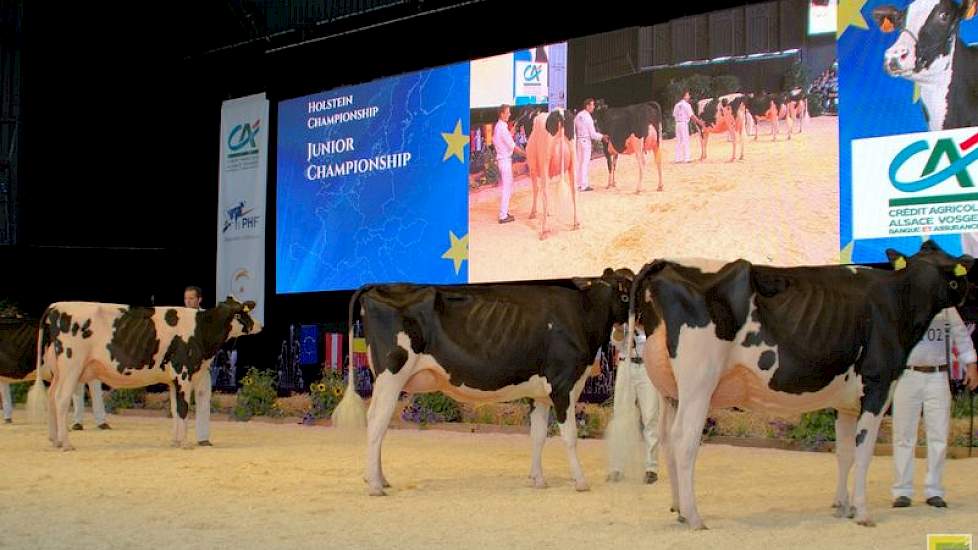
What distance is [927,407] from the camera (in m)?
6.77

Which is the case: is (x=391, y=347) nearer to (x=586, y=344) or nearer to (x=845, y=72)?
(x=586, y=344)

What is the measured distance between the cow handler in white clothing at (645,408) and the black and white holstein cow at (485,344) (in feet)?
0.97

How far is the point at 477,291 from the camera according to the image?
309 inches

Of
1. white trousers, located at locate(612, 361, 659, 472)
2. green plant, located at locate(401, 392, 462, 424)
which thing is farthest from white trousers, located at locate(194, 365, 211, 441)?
white trousers, located at locate(612, 361, 659, 472)

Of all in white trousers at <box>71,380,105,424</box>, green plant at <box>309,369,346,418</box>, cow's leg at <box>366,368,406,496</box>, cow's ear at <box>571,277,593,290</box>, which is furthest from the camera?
green plant at <box>309,369,346,418</box>

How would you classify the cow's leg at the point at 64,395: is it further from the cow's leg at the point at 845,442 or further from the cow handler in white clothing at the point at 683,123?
the cow's leg at the point at 845,442

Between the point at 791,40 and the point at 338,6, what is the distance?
6.82 meters

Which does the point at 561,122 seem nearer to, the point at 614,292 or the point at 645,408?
the point at 614,292

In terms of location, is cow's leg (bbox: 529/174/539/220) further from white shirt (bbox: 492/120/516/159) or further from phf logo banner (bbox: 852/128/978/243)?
phf logo banner (bbox: 852/128/978/243)

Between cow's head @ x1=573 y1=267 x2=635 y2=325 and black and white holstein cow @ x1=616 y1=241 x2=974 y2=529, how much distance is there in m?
1.64

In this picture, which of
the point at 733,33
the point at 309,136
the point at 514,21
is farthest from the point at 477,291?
the point at 309,136

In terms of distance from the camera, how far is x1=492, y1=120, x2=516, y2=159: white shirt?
516 inches

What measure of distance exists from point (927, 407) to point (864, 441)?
3.39 ft

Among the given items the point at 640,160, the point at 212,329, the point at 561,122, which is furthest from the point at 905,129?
the point at 212,329
